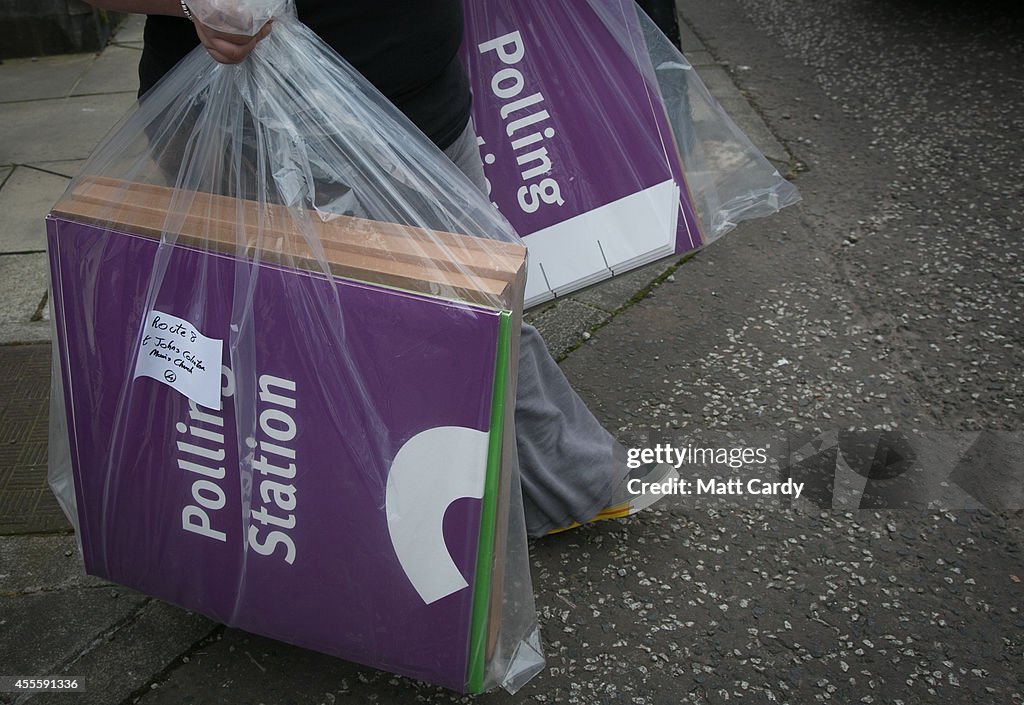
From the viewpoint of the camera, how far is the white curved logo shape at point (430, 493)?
1612 mm

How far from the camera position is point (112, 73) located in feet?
17.0

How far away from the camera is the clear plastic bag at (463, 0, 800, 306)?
221 centimetres

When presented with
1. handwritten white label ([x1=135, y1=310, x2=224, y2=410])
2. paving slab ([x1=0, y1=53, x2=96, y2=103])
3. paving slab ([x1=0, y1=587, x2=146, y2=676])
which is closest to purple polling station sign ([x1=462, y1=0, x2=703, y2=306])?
handwritten white label ([x1=135, y1=310, x2=224, y2=410])

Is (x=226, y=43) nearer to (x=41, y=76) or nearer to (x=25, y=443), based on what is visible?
(x=25, y=443)

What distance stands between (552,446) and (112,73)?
4036 millimetres

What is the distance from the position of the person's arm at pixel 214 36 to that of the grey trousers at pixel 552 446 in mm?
501

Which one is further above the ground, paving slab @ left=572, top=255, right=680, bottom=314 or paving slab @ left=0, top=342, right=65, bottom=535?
paving slab @ left=572, top=255, right=680, bottom=314

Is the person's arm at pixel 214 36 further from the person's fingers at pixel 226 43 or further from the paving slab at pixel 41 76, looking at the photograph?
the paving slab at pixel 41 76

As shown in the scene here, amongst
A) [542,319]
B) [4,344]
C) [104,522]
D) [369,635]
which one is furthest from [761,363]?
[4,344]

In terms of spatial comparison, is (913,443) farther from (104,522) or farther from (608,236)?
(104,522)

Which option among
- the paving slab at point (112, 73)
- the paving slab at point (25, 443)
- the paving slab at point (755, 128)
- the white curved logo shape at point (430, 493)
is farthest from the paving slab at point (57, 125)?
the white curved logo shape at point (430, 493)

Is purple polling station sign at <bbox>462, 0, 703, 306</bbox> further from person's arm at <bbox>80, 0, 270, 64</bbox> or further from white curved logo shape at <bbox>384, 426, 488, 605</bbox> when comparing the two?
white curved logo shape at <bbox>384, 426, 488, 605</bbox>

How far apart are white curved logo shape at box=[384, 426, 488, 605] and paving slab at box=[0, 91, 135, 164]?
320 cm

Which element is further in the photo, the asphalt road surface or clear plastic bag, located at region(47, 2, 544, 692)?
the asphalt road surface
